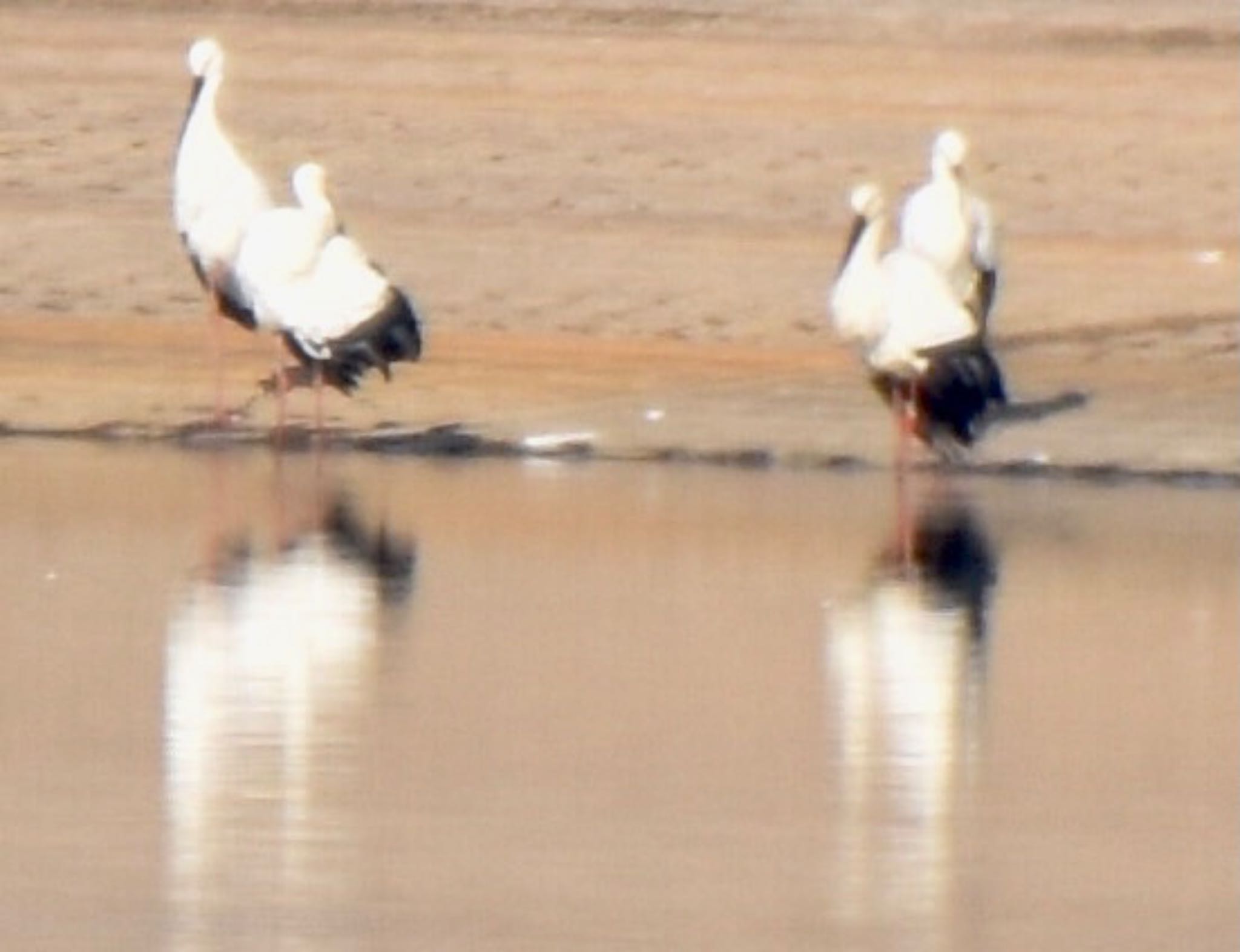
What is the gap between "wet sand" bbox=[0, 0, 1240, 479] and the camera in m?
14.9

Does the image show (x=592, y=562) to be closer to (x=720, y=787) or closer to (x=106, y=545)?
(x=106, y=545)

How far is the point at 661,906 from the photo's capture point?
7.56 m

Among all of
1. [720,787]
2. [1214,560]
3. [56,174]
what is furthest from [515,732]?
[56,174]

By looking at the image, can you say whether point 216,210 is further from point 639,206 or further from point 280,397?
point 639,206

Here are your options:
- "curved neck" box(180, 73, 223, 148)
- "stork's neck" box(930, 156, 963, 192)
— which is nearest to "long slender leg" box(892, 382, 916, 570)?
"stork's neck" box(930, 156, 963, 192)

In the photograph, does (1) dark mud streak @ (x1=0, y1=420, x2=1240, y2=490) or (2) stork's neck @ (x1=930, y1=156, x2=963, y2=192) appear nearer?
(1) dark mud streak @ (x1=0, y1=420, x2=1240, y2=490)

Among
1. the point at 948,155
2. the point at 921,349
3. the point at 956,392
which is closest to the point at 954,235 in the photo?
the point at 948,155

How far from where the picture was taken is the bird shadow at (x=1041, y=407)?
14.8 meters

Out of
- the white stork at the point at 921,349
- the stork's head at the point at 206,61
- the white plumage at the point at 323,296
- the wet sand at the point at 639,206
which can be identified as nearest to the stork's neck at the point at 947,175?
the wet sand at the point at 639,206

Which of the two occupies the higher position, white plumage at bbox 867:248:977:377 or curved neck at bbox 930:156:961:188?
curved neck at bbox 930:156:961:188

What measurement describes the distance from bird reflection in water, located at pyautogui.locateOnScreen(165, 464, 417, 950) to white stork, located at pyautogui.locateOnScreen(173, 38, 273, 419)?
9.03 ft

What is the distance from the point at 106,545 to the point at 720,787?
135 inches

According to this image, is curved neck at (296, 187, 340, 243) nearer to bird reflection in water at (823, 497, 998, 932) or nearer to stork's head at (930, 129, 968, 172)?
stork's head at (930, 129, 968, 172)

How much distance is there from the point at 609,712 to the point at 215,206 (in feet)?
21.5
